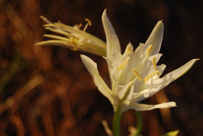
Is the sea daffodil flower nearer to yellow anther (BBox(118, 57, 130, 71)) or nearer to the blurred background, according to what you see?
yellow anther (BBox(118, 57, 130, 71))

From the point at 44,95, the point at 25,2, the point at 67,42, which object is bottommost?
the point at 44,95

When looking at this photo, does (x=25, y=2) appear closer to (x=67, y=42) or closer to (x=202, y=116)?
(x=67, y=42)

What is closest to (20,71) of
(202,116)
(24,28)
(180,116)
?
(24,28)

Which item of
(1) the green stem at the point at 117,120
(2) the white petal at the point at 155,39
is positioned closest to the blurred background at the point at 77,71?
(1) the green stem at the point at 117,120

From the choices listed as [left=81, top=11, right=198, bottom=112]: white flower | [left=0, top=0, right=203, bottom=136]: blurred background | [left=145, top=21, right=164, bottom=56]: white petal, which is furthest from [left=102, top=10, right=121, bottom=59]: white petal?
[left=0, top=0, right=203, bottom=136]: blurred background

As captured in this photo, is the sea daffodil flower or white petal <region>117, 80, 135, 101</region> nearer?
white petal <region>117, 80, 135, 101</region>
